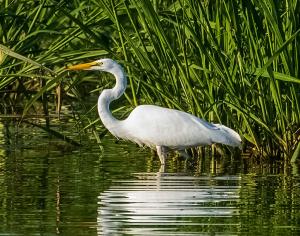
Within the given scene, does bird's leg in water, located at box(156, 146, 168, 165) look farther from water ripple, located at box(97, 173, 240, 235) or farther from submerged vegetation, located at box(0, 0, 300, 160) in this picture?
water ripple, located at box(97, 173, 240, 235)

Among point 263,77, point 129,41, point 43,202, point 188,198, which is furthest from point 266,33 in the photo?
point 43,202

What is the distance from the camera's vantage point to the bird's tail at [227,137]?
11.5 meters

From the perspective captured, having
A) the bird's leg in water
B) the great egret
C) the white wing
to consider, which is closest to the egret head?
the great egret

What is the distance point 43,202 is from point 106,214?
2.70 feet

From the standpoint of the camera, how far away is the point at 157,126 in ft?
40.4

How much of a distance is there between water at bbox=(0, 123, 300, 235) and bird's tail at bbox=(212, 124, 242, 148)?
0.28 m

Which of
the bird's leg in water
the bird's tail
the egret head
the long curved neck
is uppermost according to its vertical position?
the egret head

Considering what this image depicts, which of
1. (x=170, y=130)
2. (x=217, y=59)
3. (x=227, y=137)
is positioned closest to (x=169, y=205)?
(x=227, y=137)

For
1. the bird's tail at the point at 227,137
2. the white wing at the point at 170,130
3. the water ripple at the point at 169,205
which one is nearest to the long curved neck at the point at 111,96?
the white wing at the point at 170,130

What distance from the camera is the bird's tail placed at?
1154cm

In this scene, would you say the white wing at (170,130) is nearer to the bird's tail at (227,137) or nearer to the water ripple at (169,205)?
the bird's tail at (227,137)

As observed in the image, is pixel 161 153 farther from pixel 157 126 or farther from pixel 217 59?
pixel 217 59

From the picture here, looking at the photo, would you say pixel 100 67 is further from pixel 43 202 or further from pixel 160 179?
pixel 43 202

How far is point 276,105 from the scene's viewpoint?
1139cm
